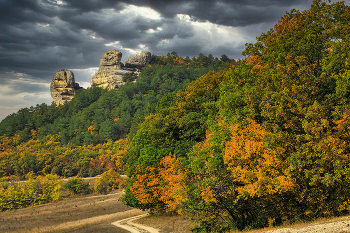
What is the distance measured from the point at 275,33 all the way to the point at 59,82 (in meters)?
172

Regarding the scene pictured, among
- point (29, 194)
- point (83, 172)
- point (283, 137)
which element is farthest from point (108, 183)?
point (283, 137)

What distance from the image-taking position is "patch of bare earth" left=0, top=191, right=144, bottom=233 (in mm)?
33691

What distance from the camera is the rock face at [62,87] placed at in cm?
17549

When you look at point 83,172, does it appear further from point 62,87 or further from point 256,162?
point 62,87

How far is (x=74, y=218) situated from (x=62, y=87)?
493ft

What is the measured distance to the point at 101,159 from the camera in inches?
3910

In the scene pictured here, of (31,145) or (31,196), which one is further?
(31,145)

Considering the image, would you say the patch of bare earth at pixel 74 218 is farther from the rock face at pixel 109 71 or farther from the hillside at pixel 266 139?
the rock face at pixel 109 71

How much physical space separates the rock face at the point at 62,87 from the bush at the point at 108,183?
389 ft

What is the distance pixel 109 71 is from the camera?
17850 centimetres

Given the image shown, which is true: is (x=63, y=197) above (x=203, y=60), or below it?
below

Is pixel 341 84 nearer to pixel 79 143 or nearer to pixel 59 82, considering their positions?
pixel 79 143

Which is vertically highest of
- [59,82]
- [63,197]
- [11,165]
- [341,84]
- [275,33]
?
[59,82]

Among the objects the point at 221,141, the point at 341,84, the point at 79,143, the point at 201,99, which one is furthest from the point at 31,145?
the point at 341,84
